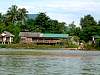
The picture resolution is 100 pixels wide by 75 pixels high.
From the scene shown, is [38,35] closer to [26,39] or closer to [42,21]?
[26,39]

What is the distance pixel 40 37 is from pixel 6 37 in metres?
8.48

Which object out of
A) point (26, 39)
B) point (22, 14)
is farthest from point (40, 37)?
point (22, 14)

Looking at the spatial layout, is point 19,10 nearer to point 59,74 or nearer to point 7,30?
point 7,30

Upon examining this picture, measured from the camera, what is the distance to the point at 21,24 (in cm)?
10338

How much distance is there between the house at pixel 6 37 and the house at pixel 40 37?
4.18 meters

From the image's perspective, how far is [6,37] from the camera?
306ft

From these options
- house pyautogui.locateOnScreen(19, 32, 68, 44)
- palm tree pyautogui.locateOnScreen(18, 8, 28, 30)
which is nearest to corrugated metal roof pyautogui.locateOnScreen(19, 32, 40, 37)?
Answer: house pyautogui.locateOnScreen(19, 32, 68, 44)

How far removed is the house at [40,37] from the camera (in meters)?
95.8

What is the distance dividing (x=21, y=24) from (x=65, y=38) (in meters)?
14.0

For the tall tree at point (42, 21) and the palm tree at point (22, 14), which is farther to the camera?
the tall tree at point (42, 21)

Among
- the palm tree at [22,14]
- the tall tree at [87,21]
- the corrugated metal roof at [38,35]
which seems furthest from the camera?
the tall tree at [87,21]

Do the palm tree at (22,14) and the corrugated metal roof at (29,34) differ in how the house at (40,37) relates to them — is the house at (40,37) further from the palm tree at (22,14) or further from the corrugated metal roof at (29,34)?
the palm tree at (22,14)

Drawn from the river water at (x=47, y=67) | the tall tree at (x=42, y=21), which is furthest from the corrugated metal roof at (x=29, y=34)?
the river water at (x=47, y=67)

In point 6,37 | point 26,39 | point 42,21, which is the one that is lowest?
point 26,39
